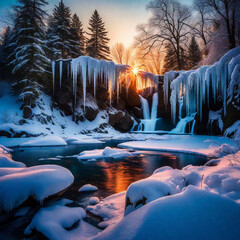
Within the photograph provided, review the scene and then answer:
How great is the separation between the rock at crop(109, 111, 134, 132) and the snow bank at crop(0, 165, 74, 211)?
1734 cm

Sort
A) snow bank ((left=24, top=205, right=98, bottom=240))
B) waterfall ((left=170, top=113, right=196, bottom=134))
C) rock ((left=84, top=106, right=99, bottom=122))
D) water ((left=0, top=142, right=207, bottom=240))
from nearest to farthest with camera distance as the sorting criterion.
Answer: snow bank ((left=24, top=205, right=98, bottom=240)) → water ((left=0, top=142, right=207, bottom=240)) → waterfall ((left=170, top=113, right=196, bottom=134)) → rock ((left=84, top=106, right=99, bottom=122))

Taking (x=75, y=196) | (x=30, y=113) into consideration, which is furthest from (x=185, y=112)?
(x=75, y=196)

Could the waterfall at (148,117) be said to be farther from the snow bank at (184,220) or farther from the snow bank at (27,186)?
the snow bank at (184,220)

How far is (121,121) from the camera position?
21.6m

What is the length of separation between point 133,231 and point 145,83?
67.0ft

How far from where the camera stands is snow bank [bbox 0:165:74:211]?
2741 millimetres

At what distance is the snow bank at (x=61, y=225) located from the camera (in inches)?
88.6

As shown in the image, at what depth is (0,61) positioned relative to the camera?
66.0 ft

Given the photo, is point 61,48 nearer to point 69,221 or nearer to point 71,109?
point 71,109

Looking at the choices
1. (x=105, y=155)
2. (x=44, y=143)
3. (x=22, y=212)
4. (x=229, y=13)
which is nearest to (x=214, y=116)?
(x=229, y=13)

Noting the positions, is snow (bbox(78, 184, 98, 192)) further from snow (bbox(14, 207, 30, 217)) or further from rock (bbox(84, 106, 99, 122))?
rock (bbox(84, 106, 99, 122))

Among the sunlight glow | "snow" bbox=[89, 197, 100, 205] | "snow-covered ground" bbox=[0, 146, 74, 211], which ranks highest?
the sunlight glow

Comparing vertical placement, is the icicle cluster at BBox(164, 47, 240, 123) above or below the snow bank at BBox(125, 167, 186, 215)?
above

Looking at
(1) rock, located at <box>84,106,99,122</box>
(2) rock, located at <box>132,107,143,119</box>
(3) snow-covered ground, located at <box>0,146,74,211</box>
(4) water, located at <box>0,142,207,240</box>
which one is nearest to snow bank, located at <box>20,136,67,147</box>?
(4) water, located at <box>0,142,207,240</box>
